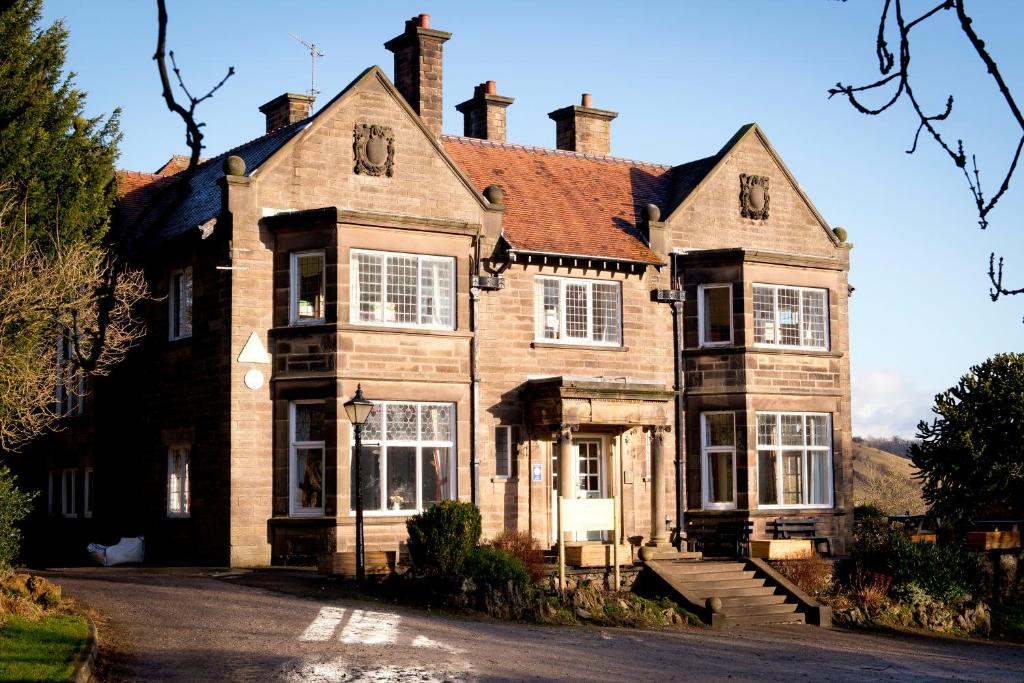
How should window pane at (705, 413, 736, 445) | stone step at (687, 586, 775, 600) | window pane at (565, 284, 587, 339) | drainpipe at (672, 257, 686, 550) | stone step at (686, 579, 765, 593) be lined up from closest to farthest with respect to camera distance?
stone step at (687, 586, 775, 600), stone step at (686, 579, 765, 593), window pane at (565, 284, 587, 339), drainpipe at (672, 257, 686, 550), window pane at (705, 413, 736, 445)

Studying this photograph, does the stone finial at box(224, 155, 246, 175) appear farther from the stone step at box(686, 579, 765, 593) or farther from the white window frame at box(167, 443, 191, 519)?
the stone step at box(686, 579, 765, 593)

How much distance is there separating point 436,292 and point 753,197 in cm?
890

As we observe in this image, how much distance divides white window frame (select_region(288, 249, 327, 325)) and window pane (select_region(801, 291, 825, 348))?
1156 centimetres

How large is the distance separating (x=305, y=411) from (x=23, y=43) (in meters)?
8.45

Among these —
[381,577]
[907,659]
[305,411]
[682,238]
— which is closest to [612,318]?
[682,238]

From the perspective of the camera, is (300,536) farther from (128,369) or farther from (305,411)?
(128,369)

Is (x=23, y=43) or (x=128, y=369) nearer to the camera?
(x=23, y=43)

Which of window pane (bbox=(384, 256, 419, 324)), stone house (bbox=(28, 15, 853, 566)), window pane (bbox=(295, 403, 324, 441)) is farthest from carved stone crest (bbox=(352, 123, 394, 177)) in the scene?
window pane (bbox=(295, 403, 324, 441))

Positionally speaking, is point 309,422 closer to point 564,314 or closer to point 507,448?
point 507,448

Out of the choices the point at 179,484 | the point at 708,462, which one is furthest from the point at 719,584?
the point at 179,484

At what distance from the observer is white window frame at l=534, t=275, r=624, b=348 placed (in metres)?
29.4

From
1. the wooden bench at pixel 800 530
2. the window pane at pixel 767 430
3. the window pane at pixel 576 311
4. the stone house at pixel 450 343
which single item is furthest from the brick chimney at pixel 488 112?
the wooden bench at pixel 800 530

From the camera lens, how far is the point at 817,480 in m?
31.3

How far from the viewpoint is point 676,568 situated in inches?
1032
